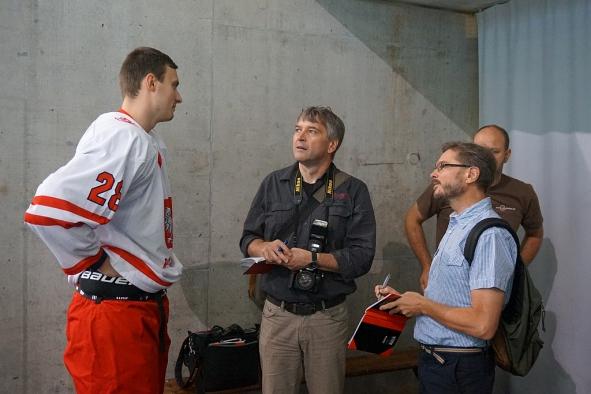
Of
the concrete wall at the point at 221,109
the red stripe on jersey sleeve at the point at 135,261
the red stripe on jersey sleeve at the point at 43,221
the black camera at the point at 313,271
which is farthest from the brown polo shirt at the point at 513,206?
the red stripe on jersey sleeve at the point at 43,221

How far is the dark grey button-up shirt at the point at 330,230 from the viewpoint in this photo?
263 centimetres

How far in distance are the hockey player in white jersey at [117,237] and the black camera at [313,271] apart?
618mm

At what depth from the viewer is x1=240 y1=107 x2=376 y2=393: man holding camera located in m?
2.61

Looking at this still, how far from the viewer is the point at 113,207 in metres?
1.92

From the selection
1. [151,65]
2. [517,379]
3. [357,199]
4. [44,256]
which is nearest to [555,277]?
[517,379]

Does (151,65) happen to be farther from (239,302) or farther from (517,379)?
(517,379)

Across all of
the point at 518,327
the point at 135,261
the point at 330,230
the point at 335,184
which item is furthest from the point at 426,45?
the point at 135,261

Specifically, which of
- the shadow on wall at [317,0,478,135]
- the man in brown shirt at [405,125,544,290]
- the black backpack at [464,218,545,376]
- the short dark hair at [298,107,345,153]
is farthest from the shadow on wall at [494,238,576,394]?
the short dark hair at [298,107,345,153]

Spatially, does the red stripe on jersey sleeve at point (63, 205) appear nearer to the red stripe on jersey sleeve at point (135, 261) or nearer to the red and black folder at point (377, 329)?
the red stripe on jersey sleeve at point (135, 261)

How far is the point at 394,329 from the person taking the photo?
2.12m

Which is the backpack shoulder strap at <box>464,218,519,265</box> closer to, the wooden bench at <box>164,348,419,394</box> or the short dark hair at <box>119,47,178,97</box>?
the short dark hair at <box>119,47,178,97</box>

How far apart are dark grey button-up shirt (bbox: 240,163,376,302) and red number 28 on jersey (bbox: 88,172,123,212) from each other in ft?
3.02

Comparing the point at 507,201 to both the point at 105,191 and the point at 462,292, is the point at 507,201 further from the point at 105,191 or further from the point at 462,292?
the point at 105,191

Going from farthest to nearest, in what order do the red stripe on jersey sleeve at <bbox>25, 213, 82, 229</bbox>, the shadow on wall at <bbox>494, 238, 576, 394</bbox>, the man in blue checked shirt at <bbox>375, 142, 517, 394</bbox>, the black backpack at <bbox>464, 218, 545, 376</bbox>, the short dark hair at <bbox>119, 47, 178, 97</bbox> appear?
→ the shadow on wall at <bbox>494, 238, 576, 394</bbox> → the short dark hair at <bbox>119, 47, 178, 97</bbox> → the black backpack at <bbox>464, 218, 545, 376</bbox> → the man in blue checked shirt at <bbox>375, 142, 517, 394</bbox> → the red stripe on jersey sleeve at <bbox>25, 213, 82, 229</bbox>
